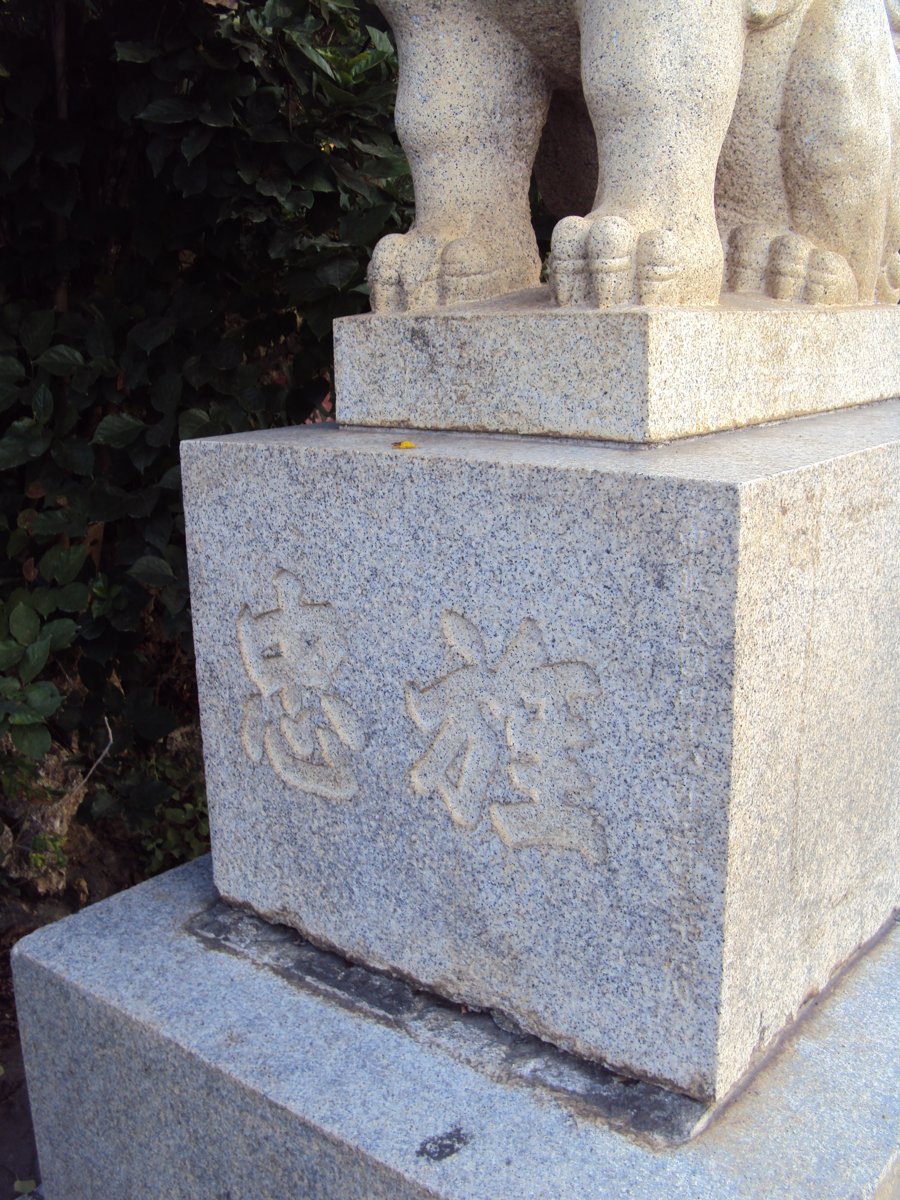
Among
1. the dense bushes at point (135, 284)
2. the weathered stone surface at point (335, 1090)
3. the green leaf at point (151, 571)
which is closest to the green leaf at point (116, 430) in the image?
the dense bushes at point (135, 284)

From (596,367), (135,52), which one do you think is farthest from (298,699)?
(135,52)

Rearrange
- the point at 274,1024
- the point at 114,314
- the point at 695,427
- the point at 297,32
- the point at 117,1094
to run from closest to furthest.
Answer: the point at 695,427
the point at 274,1024
the point at 117,1094
the point at 297,32
the point at 114,314

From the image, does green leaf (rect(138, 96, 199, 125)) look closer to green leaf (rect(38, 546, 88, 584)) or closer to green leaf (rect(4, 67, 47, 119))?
green leaf (rect(4, 67, 47, 119))

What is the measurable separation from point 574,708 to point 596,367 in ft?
1.23

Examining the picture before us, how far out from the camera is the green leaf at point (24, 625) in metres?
1.77

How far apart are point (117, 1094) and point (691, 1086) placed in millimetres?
784

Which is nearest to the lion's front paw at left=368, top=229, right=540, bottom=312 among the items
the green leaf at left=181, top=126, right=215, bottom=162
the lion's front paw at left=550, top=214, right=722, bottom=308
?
the lion's front paw at left=550, top=214, right=722, bottom=308

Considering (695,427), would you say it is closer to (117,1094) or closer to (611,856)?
(611,856)

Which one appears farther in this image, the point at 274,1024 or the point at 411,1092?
the point at 274,1024

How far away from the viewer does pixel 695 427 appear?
124 cm

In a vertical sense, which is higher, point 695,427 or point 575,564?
point 695,427

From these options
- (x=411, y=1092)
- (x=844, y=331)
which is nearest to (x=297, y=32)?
(x=844, y=331)

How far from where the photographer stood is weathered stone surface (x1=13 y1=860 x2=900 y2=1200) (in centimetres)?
111

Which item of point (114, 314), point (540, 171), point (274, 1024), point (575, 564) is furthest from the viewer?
point (114, 314)
